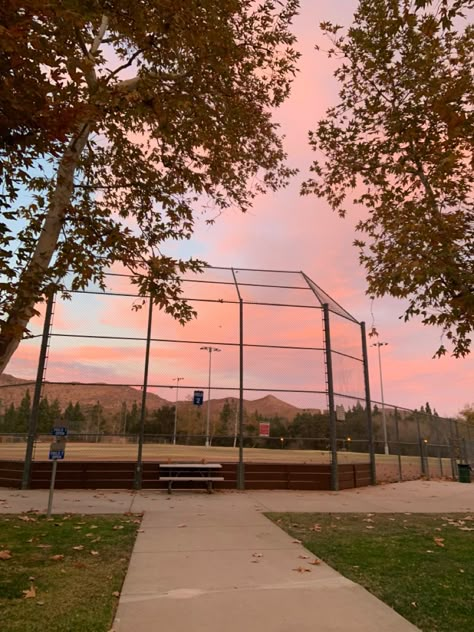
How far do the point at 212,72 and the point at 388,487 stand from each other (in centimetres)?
1277

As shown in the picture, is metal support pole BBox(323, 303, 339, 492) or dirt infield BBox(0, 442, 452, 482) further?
metal support pole BBox(323, 303, 339, 492)

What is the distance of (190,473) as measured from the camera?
41.0ft

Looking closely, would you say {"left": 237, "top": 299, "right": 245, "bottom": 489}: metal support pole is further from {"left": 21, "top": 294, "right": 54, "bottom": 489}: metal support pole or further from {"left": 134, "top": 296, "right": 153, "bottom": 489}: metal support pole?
{"left": 21, "top": 294, "right": 54, "bottom": 489}: metal support pole

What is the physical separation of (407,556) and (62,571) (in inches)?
166

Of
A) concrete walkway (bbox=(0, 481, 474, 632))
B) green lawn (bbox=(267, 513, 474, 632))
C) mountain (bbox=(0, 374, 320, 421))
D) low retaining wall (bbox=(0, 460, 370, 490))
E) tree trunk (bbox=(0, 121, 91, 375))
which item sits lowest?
concrete walkway (bbox=(0, 481, 474, 632))

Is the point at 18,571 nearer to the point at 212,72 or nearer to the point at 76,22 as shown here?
the point at 76,22

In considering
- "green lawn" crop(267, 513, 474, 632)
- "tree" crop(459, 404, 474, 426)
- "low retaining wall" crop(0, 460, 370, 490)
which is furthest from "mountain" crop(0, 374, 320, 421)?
"tree" crop(459, 404, 474, 426)

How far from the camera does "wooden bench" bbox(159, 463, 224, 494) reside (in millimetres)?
11664

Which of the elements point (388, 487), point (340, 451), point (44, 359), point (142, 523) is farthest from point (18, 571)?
point (388, 487)

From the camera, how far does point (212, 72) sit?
8.57 metres

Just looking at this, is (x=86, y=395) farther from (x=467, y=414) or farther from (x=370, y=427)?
(x=467, y=414)

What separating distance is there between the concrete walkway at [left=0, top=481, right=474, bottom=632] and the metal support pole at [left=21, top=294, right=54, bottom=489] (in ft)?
6.57

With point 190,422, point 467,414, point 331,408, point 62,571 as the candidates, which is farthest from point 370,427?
point 467,414

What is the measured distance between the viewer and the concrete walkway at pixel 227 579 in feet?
12.2
